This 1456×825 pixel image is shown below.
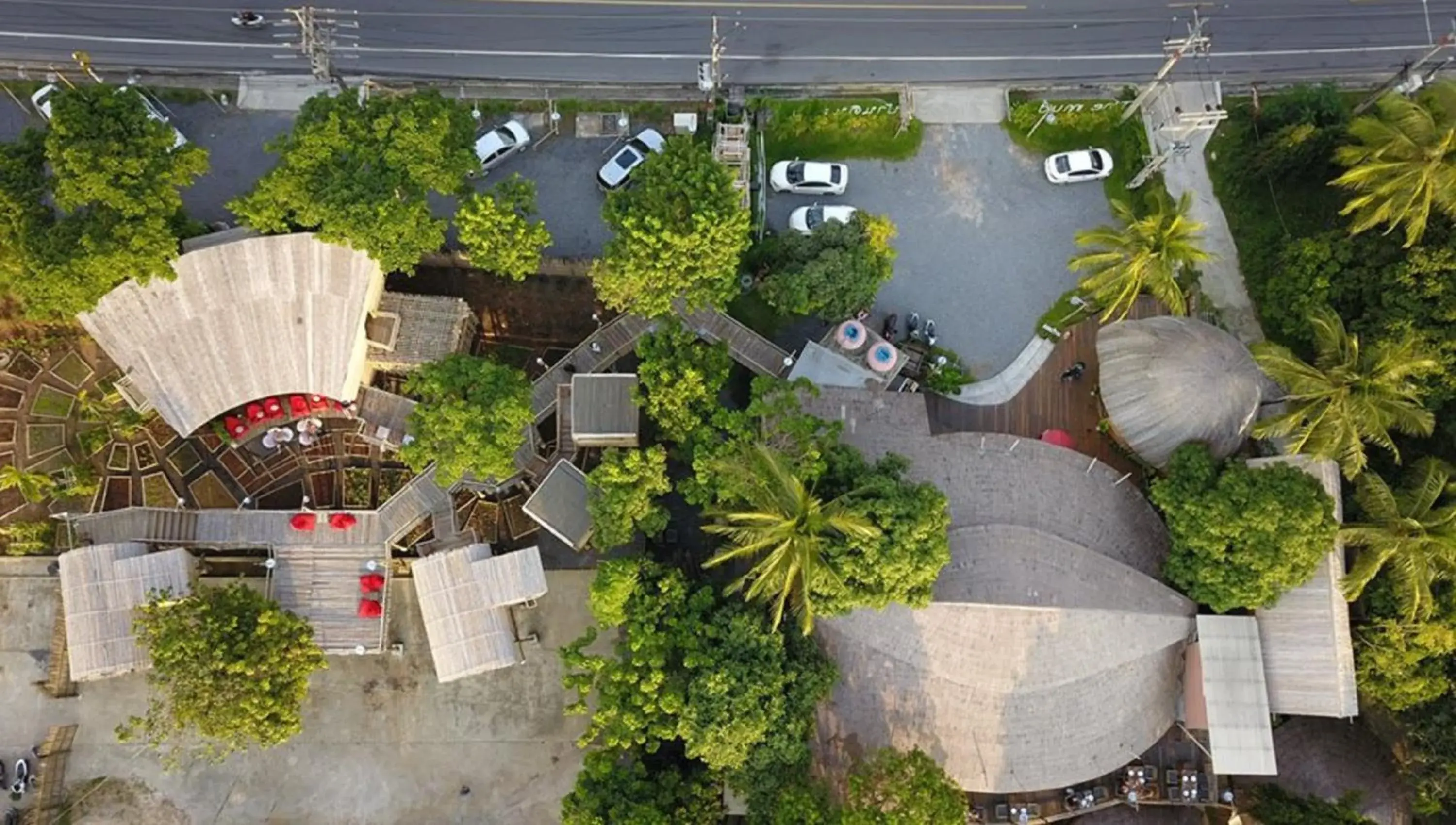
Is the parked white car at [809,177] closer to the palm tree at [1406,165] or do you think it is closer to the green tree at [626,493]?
the green tree at [626,493]

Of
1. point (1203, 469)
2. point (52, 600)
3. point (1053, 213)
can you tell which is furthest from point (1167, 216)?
point (52, 600)

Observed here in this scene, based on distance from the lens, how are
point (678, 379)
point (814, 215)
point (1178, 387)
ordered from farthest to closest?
point (814, 215)
point (1178, 387)
point (678, 379)

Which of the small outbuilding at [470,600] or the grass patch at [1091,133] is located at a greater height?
the grass patch at [1091,133]

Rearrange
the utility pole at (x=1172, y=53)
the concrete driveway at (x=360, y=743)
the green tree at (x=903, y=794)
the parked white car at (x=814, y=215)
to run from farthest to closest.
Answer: the parked white car at (x=814, y=215), the utility pole at (x=1172, y=53), the concrete driveway at (x=360, y=743), the green tree at (x=903, y=794)

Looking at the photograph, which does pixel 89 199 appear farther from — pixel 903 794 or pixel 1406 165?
pixel 1406 165

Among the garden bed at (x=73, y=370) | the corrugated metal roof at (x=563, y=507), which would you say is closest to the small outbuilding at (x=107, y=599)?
the garden bed at (x=73, y=370)

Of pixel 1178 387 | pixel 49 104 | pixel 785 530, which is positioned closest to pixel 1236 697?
pixel 1178 387

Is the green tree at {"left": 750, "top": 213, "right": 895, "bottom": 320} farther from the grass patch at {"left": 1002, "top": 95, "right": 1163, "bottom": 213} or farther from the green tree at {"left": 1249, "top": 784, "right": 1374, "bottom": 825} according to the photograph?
the green tree at {"left": 1249, "top": 784, "right": 1374, "bottom": 825}
